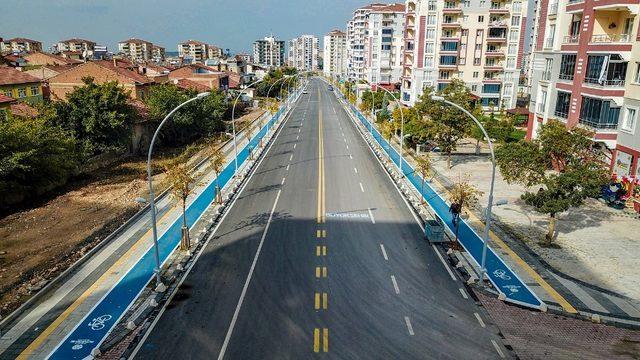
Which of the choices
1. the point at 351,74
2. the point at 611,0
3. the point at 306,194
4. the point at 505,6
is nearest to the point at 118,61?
the point at 306,194

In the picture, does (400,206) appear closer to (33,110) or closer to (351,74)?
(33,110)

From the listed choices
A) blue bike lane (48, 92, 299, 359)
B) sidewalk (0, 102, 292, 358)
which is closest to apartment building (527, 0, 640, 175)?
blue bike lane (48, 92, 299, 359)

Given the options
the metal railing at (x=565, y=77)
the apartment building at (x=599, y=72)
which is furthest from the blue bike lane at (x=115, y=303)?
the metal railing at (x=565, y=77)

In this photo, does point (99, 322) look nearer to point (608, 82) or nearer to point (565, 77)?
point (608, 82)

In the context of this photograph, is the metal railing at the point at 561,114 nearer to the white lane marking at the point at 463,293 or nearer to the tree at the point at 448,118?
the tree at the point at 448,118

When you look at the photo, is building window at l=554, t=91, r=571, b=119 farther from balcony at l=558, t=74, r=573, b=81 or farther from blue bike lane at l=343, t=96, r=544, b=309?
blue bike lane at l=343, t=96, r=544, b=309

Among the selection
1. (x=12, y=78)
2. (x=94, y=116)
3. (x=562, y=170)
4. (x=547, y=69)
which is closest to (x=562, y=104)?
(x=547, y=69)
